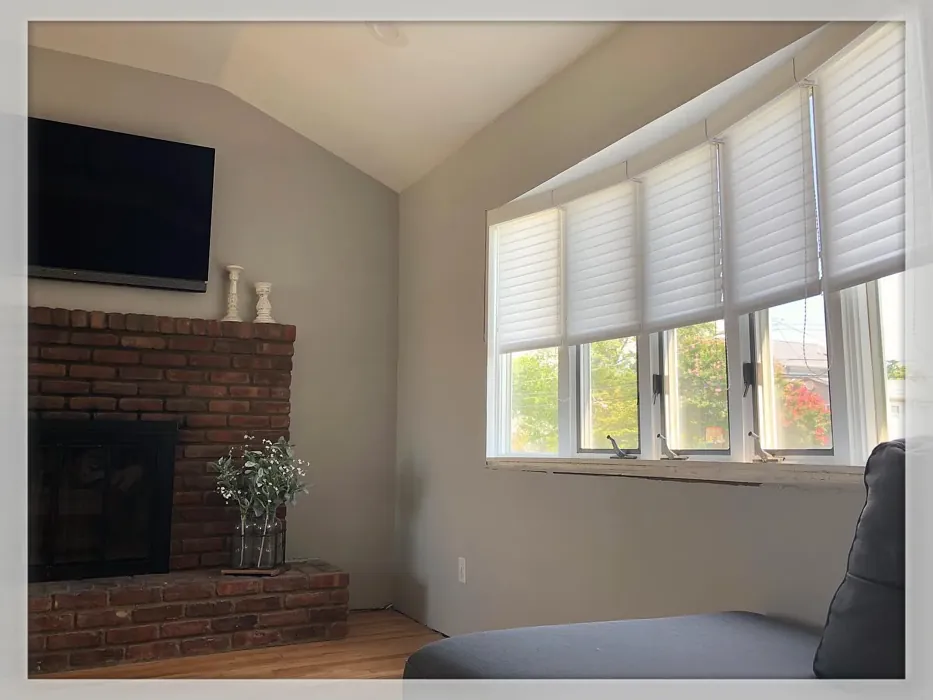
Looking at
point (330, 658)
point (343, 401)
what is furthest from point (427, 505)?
point (330, 658)

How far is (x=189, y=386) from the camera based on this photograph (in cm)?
288

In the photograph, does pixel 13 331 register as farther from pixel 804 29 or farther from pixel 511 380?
pixel 511 380

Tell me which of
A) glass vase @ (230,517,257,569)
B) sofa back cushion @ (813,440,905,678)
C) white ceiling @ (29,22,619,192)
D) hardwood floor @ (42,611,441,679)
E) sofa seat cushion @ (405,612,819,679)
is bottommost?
hardwood floor @ (42,611,441,679)

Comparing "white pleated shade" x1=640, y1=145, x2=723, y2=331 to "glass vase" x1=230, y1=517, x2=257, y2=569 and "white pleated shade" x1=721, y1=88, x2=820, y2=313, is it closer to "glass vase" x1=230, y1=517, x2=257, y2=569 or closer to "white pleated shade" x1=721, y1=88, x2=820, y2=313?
"white pleated shade" x1=721, y1=88, x2=820, y2=313

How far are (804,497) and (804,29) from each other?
77 cm

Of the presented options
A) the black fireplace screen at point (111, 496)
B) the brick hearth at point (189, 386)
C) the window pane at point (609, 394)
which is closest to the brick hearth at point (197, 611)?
the black fireplace screen at point (111, 496)

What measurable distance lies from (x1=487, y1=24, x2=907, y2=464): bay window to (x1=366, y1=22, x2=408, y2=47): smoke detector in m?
0.61

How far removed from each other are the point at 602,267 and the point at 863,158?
3.14 feet

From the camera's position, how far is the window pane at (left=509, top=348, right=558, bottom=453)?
226 centimetres

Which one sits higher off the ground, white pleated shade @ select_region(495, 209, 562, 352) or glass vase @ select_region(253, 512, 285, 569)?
white pleated shade @ select_region(495, 209, 562, 352)

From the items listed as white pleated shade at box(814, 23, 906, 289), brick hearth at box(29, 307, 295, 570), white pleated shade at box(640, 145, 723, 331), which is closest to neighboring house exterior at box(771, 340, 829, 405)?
white pleated shade at box(814, 23, 906, 289)

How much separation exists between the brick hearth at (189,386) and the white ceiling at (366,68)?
2.75ft

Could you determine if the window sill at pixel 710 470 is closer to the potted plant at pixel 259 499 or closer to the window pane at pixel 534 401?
the window pane at pixel 534 401

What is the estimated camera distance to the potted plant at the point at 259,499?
107 inches
